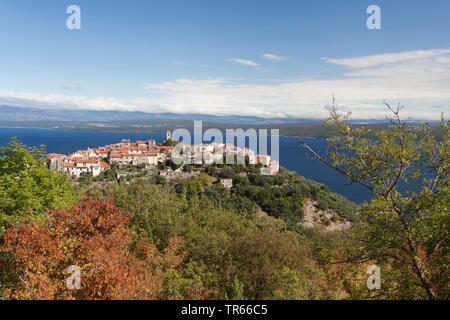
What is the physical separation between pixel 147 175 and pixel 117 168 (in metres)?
10.3

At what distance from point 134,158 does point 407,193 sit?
64108mm

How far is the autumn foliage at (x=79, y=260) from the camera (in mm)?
6660

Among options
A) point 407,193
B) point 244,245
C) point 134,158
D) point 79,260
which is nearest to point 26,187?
point 79,260

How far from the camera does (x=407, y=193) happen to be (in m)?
5.86

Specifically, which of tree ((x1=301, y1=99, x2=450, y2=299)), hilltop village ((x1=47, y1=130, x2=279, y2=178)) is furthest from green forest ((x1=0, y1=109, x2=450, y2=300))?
hilltop village ((x1=47, y1=130, x2=279, y2=178))

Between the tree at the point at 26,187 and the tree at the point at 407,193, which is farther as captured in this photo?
the tree at the point at 26,187

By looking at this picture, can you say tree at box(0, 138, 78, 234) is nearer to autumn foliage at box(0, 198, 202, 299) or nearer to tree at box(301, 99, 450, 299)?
autumn foliage at box(0, 198, 202, 299)

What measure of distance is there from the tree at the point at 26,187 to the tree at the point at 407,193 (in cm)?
1142

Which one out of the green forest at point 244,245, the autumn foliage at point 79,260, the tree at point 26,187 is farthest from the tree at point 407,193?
the tree at point 26,187

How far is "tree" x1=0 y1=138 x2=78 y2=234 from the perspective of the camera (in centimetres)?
1185

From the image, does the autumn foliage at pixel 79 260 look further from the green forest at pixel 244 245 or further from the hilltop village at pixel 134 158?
the hilltop village at pixel 134 158
